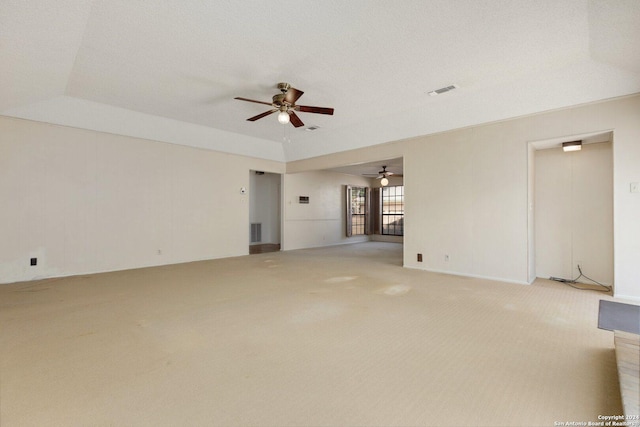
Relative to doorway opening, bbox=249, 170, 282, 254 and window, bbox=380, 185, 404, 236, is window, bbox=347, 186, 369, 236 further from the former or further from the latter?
doorway opening, bbox=249, 170, 282, 254

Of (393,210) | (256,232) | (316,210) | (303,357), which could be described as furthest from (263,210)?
(303,357)

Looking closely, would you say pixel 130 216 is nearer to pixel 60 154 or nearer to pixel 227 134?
pixel 60 154

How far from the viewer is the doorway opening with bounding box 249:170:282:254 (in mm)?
10172

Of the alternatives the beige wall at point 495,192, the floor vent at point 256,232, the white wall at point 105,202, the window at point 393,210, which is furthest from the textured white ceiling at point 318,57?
the window at point 393,210

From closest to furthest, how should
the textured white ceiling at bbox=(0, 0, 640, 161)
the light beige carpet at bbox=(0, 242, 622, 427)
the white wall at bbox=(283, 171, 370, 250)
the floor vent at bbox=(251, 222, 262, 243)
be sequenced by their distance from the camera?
the light beige carpet at bbox=(0, 242, 622, 427), the textured white ceiling at bbox=(0, 0, 640, 161), the white wall at bbox=(283, 171, 370, 250), the floor vent at bbox=(251, 222, 262, 243)

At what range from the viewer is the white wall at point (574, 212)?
444 cm

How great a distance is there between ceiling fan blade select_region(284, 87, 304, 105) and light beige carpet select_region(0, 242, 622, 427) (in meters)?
2.75

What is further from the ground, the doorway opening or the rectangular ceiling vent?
the rectangular ceiling vent

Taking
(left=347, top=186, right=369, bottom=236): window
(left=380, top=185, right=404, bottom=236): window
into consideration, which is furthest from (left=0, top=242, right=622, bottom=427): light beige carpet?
(left=380, top=185, right=404, bottom=236): window

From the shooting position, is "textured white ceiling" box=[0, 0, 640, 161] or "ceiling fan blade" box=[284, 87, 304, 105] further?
"ceiling fan blade" box=[284, 87, 304, 105]

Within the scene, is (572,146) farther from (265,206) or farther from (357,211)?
→ (265,206)

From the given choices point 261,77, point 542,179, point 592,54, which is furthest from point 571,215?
point 261,77

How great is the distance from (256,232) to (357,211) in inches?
148

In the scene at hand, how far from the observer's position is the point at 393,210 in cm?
1114
